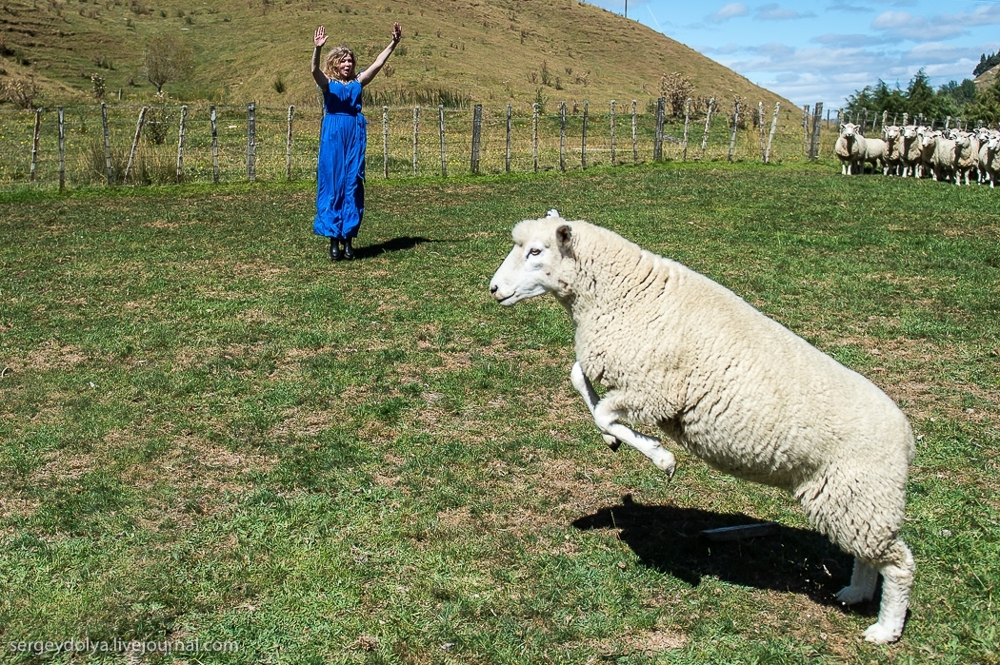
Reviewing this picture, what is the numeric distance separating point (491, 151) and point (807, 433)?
24.1m

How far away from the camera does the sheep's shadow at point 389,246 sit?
11773mm

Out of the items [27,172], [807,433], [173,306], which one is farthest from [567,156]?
[807,433]

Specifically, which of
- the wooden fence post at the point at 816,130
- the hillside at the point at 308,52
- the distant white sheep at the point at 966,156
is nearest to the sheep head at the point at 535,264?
the distant white sheep at the point at 966,156

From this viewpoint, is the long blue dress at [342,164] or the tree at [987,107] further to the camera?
the tree at [987,107]

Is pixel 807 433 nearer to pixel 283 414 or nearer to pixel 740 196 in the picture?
pixel 283 414

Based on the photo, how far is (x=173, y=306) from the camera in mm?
8992

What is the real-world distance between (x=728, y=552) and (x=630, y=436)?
1117 millimetres

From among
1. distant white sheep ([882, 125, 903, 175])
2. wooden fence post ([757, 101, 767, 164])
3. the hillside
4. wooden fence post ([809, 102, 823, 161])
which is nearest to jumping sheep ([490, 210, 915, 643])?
distant white sheep ([882, 125, 903, 175])

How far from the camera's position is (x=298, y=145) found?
2538cm

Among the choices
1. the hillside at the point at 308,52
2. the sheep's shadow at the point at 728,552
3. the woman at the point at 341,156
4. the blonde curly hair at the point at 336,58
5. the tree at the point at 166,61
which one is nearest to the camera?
the sheep's shadow at the point at 728,552

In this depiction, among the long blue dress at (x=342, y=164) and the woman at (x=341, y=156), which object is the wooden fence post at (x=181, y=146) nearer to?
the woman at (x=341, y=156)

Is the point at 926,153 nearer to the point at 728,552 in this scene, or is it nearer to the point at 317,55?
the point at 317,55

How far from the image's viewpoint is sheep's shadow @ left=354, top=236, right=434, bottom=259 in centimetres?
1177

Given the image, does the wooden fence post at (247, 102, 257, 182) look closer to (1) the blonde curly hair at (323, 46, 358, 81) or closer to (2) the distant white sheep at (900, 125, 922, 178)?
(1) the blonde curly hair at (323, 46, 358, 81)
